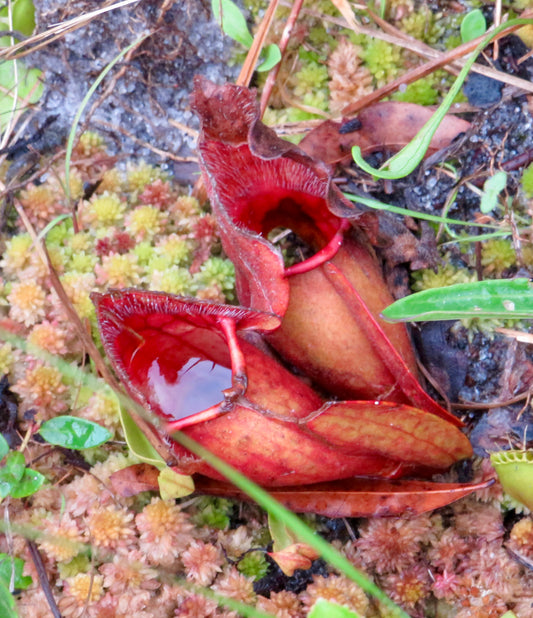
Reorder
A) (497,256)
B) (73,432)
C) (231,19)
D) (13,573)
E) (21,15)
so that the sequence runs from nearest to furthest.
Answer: (13,573) → (73,432) → (497,256) → (231,19) → (21,15)

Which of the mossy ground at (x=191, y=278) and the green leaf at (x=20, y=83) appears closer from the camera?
the mossy ground at (x=191, y=278)

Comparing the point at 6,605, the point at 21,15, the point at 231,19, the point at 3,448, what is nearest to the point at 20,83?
the point at 21,15

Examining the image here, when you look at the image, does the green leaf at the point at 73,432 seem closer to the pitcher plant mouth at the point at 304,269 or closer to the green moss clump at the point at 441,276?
the pitcher plant mouth at the point at 304,269

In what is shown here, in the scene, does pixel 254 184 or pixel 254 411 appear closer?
pixel 254 411

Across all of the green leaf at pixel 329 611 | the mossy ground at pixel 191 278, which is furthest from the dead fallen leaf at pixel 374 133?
the green leaf at pixel 329 611

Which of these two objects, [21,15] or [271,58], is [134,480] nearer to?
[271,58]

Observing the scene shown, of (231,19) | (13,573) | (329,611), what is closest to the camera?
(329,611)

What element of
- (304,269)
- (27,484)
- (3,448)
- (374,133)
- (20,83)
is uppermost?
(20,83)

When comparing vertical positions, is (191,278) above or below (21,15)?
below
